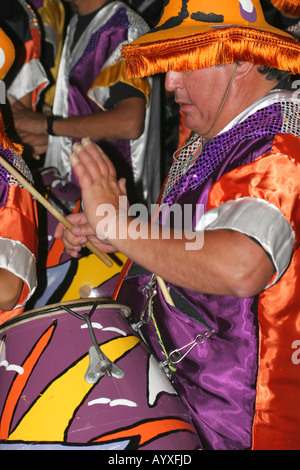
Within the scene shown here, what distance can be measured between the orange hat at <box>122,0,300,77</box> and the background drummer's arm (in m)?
0.62

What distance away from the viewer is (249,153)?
3.76 ft

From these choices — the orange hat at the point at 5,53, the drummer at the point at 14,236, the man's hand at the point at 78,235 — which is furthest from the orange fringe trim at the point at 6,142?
the man's hand at the point at 78,235

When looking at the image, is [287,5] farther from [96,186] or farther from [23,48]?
[23,48]

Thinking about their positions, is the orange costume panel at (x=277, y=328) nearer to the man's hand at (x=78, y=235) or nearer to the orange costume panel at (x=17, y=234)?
the man's hand at (x=78, y=235)

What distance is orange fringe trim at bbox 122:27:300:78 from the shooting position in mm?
1150

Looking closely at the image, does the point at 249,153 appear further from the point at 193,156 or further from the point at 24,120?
the point at 24,120

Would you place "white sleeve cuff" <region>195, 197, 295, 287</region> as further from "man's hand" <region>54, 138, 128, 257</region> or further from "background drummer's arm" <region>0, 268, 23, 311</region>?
"background drummer's arm" <region>0, 268, 23, 311</region>

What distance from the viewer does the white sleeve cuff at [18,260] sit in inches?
55.2

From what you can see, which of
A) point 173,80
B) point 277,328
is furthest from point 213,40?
point 277,328

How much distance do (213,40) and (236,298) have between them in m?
0.55

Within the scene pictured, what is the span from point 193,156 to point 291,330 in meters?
0.52

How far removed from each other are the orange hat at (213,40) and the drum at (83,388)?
586 millimetres
